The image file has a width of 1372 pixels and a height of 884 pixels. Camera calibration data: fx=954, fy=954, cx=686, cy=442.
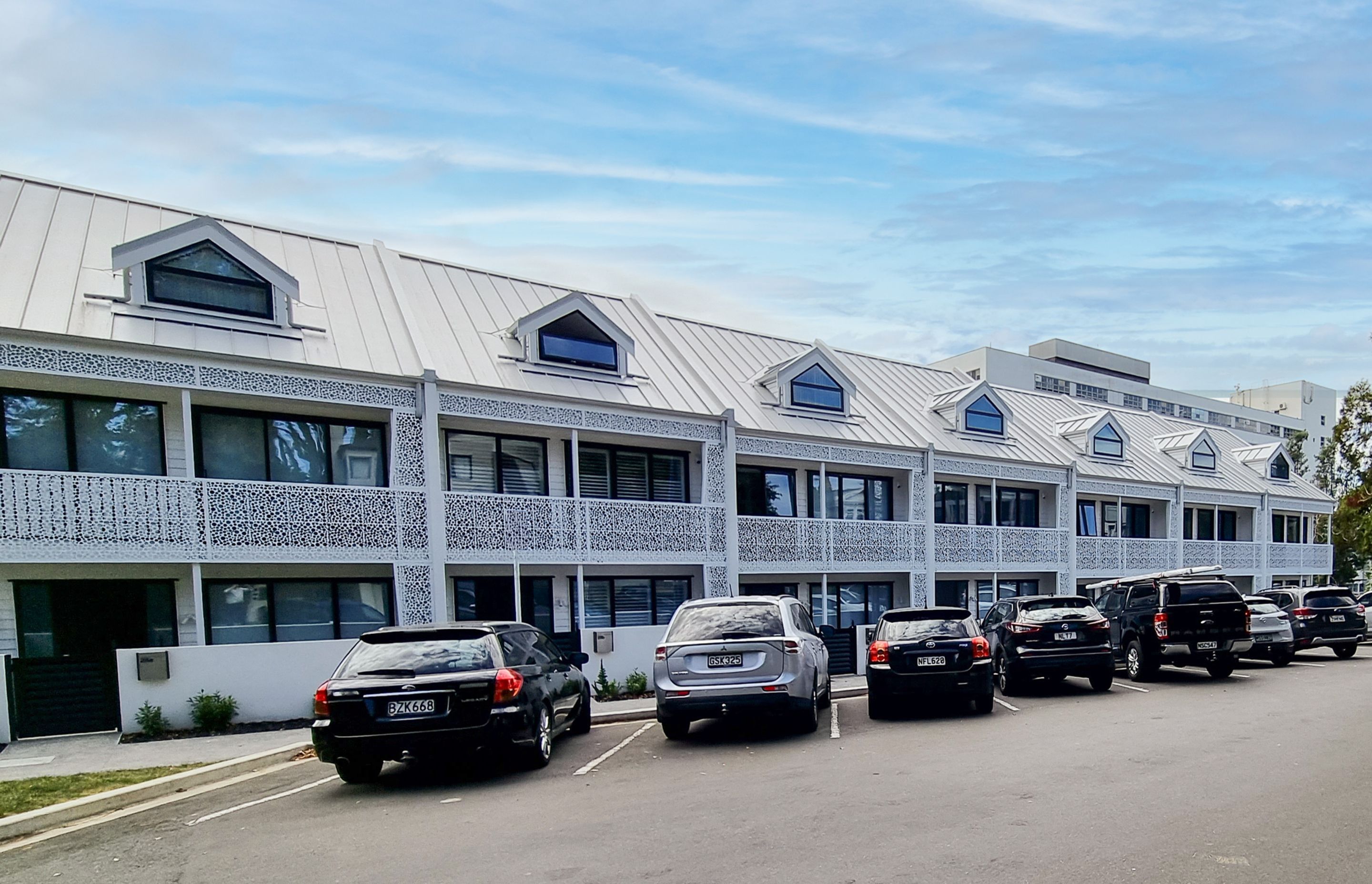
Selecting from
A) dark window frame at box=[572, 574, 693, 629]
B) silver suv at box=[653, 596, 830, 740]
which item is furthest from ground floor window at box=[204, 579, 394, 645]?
silver suv at box=[653, 596, 830, 740]

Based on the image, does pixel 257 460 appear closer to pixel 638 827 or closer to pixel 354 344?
pixel 354 344

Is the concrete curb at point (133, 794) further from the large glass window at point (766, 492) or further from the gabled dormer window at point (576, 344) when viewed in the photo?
the large glass window at point (766, 492)

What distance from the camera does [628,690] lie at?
17.2m

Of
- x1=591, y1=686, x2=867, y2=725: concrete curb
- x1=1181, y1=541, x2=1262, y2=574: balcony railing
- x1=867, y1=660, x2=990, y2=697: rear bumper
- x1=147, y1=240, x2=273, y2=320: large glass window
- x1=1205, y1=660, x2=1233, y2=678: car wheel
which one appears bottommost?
x1=1181, y1=541, x2=1262, y2=574: balcony railing

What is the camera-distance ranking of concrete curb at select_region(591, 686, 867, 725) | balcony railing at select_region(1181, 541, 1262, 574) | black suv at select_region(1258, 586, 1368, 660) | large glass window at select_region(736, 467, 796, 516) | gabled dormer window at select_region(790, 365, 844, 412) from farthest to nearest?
balcony railing at select_region(1181, 541, 1262, 574)
gabled dormer window at select_region(790, 365, 844, 412)
large glass window at select_region(736, 467, 796, 516)
black suv at select_region(1258, 586, 1368, 660)
concrete curb at select_region(591, 686, 867, 725)

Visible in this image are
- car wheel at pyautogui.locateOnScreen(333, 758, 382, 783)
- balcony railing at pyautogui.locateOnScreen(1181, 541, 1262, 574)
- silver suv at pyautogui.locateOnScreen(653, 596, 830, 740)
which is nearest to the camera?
car wheel at pyautogui.locateOnScreen(333, 758, 382, 783)

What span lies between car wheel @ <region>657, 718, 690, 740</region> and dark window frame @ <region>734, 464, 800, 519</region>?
32.8 feet

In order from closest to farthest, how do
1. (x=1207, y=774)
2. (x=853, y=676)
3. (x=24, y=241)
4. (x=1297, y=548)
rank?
(x=1207, y=774) < (x=24, y=241) < (x=853, y=676) < (x=1297, y=548)

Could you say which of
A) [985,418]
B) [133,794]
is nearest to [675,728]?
[133,794]

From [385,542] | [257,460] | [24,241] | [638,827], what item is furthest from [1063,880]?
[24,241]

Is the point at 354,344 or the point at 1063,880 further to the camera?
the point at 354,344

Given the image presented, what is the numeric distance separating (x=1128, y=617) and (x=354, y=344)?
1489 cm

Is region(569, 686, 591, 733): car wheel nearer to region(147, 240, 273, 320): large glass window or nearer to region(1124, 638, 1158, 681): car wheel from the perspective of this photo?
region(147, 240, 273, 320): large glass window

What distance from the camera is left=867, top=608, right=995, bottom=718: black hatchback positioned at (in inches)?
506
